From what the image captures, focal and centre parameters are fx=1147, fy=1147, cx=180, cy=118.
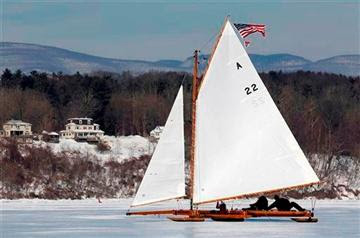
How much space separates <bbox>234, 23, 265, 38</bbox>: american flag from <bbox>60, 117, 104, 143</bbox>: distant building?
64.0 meters

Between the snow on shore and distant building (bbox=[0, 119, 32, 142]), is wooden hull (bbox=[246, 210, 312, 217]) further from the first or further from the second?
distant building (bbox=[0, 119, 32, 142])

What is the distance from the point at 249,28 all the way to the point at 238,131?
4416 millimetres

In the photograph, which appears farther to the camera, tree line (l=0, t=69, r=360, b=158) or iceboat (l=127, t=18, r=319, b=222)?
tree line (l=0, t=69, r=360, b=158)

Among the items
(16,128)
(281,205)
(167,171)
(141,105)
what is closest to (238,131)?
(167,171)

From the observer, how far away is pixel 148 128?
120 metres

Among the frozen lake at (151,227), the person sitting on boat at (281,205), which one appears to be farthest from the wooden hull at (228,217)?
the person sitting on boat at (281,205)

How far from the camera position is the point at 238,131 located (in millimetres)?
45594

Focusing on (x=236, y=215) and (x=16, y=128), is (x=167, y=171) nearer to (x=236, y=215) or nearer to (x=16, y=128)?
(x=236, y=215)

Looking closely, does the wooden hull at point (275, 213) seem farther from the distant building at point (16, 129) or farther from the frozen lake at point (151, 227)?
the distant building at point (16, 129)

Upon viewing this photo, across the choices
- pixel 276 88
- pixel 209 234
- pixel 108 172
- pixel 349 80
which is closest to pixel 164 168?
pixel 209 234

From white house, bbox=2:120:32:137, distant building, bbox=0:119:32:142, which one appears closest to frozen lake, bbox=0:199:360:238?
distant building, bbox=0:119:32:142

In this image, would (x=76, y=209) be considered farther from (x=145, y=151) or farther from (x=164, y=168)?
(x=145, y=151)

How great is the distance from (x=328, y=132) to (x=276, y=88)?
25277 mm

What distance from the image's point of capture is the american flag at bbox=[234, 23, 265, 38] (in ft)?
153
